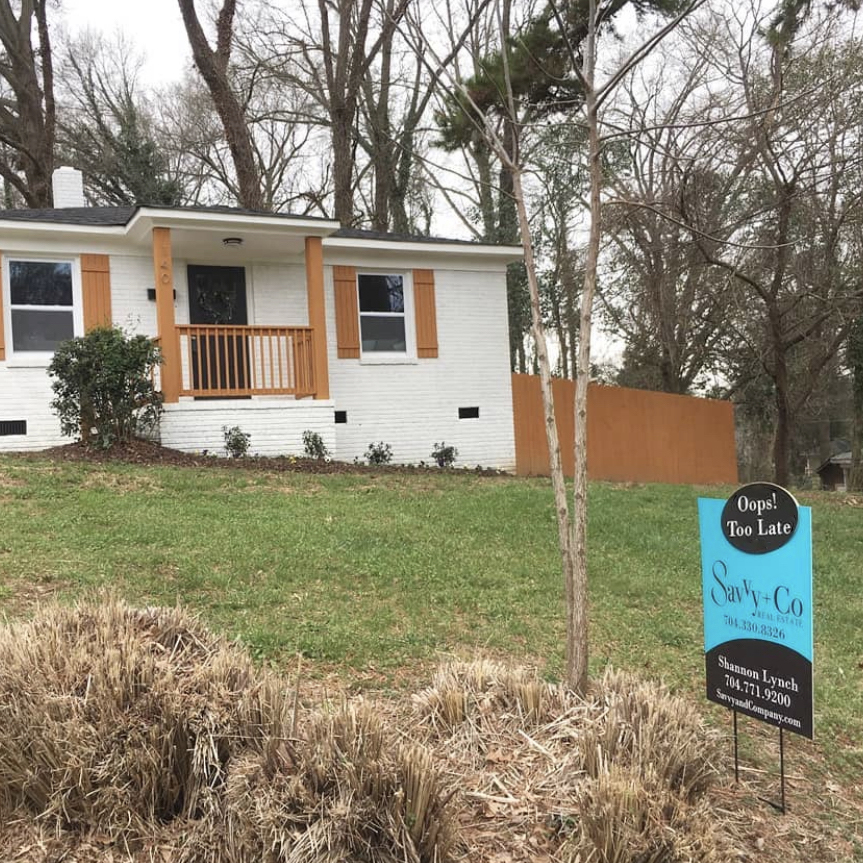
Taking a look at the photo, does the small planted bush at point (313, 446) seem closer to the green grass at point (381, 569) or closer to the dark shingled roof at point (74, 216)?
the green grass at point (381, 569)

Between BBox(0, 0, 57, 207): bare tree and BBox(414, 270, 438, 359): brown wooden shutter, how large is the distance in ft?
38.8

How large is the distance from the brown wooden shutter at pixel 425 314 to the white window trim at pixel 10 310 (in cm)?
509

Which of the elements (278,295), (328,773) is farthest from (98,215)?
(328,773)

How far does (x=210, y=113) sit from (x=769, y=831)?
2513 centimetres

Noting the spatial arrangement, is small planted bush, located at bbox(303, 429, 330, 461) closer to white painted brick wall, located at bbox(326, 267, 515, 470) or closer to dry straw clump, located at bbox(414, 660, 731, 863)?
white painted brick wall, located at bbox(326, 267, 515, 470)

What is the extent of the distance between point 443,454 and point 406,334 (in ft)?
6.93

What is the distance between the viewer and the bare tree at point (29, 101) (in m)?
18.9

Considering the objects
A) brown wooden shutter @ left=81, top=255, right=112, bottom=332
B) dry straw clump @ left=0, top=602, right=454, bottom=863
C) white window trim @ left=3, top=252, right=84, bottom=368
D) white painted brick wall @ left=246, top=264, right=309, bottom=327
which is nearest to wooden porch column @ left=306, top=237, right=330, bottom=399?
white painted brick wall @ left=246, top=264, right=309, bottom=327

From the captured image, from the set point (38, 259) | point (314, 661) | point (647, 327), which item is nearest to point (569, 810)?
point (314, 661)

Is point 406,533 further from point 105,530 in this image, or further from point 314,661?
point 314,661

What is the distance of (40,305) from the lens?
424 inches

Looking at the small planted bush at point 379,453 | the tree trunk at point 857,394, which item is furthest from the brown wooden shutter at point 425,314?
the tree trunk at point 857,394

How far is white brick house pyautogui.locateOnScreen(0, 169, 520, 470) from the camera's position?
1054 centimetres

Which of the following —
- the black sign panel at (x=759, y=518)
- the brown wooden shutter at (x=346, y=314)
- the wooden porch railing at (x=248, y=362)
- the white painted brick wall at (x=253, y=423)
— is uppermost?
the brown wooden shutter at (x=346, y=314)
